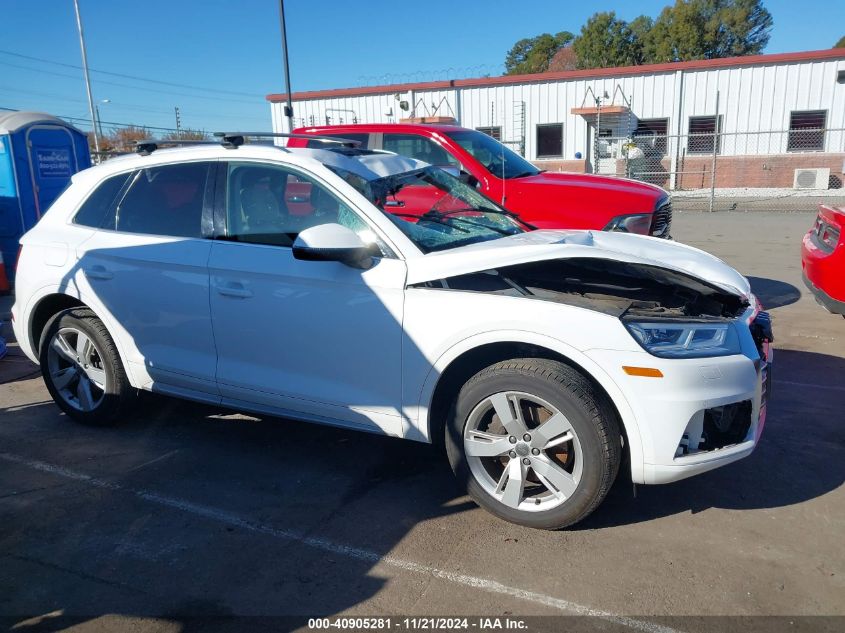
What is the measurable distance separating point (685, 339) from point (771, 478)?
131 cm

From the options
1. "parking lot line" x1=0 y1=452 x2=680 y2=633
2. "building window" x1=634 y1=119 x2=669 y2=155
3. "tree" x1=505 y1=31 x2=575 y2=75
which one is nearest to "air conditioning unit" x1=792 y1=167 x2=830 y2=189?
"building window" x1=634 y1=119 x2=669 y2=155

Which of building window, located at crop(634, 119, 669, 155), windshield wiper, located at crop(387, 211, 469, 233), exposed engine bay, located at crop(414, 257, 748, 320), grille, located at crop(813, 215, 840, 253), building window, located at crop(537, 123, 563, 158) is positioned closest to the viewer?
exposed engine bay, located at crop(414, 257, 748, 320)

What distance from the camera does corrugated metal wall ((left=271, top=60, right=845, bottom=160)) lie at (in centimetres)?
2370

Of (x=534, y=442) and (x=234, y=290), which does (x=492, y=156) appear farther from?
(x=534, y=442)

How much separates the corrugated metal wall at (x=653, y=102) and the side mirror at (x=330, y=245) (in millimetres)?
23331

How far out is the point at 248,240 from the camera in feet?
13.1

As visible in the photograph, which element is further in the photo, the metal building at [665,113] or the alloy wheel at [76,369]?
the metal building at [665,113]

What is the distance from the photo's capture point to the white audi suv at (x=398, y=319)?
3107 mm

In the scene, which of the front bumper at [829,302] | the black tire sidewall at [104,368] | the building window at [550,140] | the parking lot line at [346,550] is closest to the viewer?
the parking lot line at [346,550]

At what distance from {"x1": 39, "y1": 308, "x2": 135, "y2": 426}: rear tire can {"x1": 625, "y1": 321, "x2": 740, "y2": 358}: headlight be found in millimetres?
3311

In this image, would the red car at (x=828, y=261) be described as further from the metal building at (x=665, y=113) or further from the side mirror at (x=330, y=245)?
the metal building at (x=665, y=113)

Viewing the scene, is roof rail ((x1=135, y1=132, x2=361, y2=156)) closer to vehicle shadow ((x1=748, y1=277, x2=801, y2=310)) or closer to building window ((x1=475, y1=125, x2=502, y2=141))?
vehicle shadow ((x1=748, y1=277, x2=801, y2=310))

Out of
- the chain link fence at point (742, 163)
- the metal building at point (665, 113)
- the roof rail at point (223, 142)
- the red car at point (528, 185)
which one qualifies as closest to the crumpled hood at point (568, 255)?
the roof rail at point (223, 142)

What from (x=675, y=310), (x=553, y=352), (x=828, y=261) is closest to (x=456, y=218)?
(x=553, y=352)
